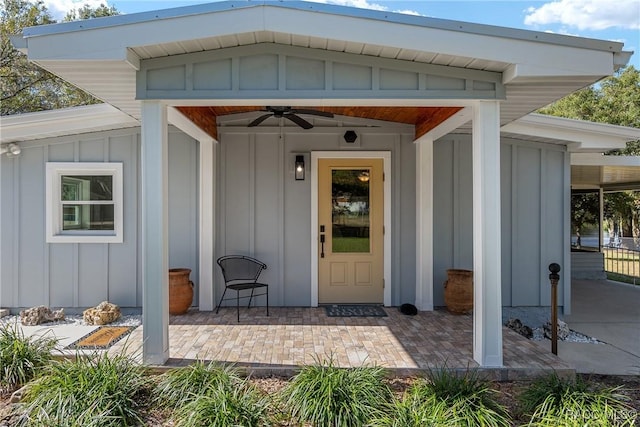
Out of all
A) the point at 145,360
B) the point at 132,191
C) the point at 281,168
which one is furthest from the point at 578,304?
the point at 132,191

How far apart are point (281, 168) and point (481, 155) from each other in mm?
2933

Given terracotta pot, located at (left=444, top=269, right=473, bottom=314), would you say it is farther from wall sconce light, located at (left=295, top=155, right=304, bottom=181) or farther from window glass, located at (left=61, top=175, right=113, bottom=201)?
window glass, located at (left=61, top=175, right=113, bottom=201)

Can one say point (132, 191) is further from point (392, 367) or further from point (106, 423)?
point (392, 367)

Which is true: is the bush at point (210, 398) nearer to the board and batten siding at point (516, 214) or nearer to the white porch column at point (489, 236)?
the white porch column at point (489, 236)

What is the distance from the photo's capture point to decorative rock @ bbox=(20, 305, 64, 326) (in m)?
4.91

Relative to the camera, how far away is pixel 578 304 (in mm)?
6871

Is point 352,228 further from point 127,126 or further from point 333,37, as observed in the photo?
point 127,126

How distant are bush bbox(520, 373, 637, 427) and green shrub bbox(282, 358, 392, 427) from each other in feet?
3.13

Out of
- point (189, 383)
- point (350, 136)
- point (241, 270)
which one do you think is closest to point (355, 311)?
point (241, 270)

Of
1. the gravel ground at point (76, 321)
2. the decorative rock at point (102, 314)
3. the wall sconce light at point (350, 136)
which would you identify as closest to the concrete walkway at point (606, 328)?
the wall sconce light at point (350, 136)

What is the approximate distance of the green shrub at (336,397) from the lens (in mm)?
2523

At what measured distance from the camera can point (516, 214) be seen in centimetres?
580

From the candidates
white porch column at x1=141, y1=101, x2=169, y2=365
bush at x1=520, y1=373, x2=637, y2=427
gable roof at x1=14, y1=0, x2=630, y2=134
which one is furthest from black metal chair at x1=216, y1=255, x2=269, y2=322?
bush at x1=520, y1=373, x2=637, y2=427

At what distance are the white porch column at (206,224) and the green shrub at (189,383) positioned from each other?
7.94 feet
